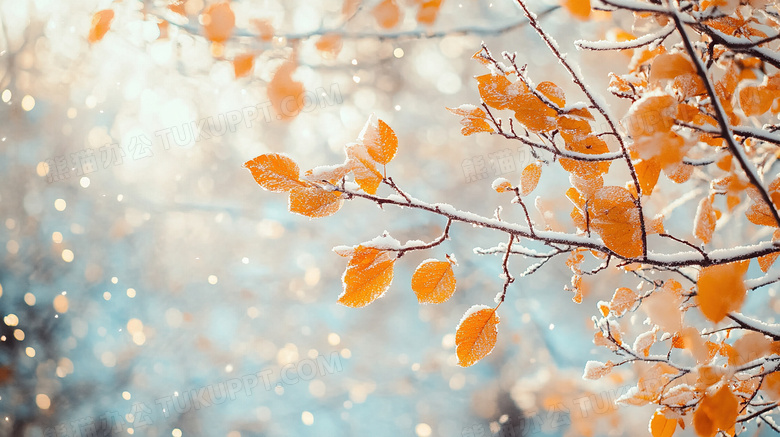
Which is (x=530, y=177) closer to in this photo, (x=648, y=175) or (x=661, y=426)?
(x=648, y=175)

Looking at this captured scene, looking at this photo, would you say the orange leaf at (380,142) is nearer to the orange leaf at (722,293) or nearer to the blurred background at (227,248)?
the orange leaf at (722,293)

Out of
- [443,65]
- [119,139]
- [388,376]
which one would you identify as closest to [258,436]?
[388,376]

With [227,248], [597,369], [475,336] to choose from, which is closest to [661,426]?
[597,369]

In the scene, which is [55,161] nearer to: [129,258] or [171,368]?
[129,258]

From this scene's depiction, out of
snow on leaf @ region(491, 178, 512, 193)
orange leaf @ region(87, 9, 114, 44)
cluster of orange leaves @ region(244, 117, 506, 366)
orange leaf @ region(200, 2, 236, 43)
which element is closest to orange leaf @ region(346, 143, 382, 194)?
cluster of orange leaves @ region(244, 117, 506, 366)

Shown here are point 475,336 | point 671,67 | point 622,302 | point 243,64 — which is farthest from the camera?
point 243,64

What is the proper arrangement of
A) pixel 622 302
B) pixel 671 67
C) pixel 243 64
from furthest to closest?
pixel 243 64 < pixel 622 302 < pixel 671 67

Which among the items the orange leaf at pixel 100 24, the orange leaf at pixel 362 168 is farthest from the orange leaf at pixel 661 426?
the orange leaf at pixel 100 24
